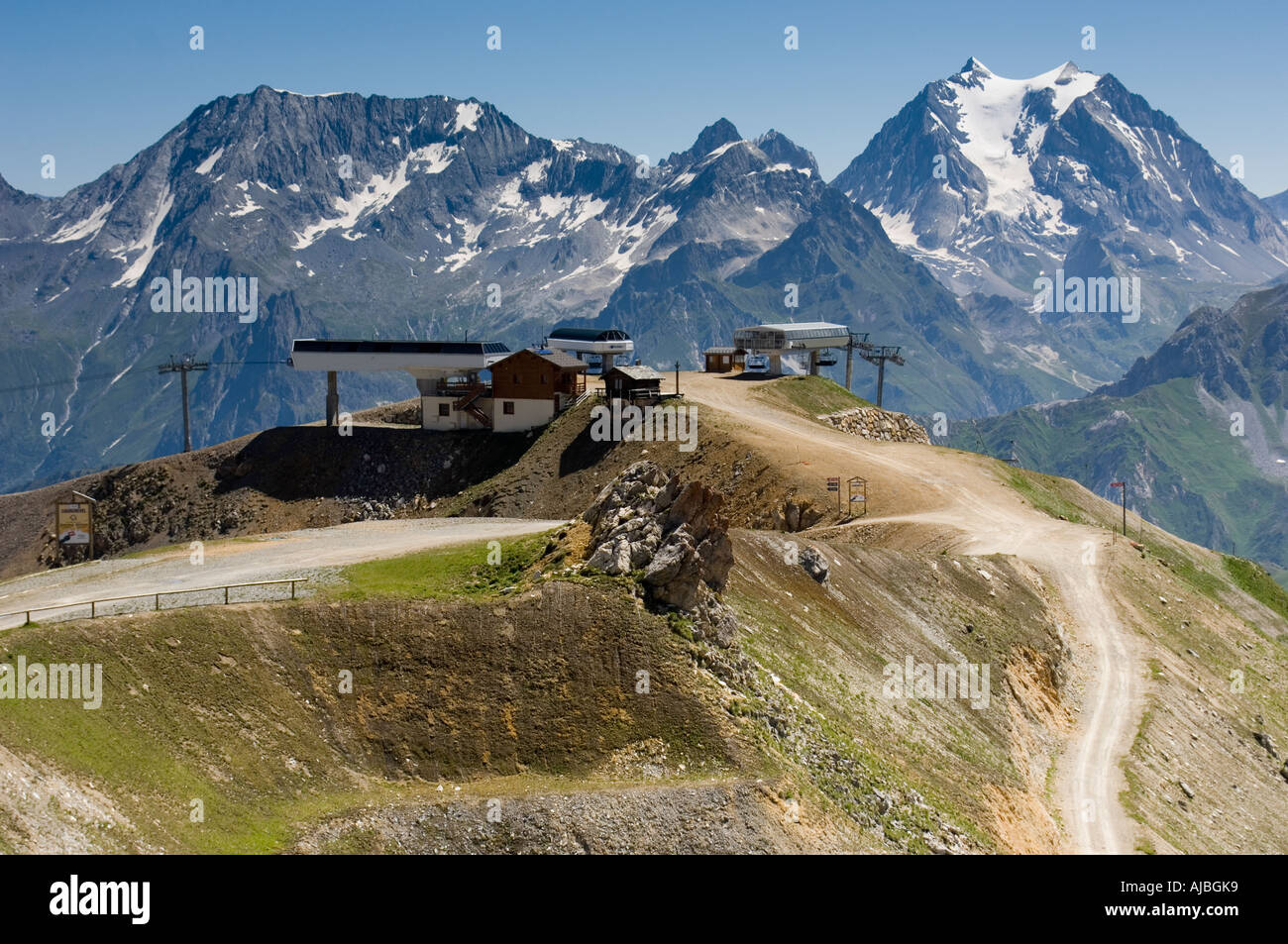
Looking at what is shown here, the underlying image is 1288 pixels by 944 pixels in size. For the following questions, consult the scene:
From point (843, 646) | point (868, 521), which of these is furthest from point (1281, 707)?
point (843, 646)

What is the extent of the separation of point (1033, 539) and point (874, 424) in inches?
1594

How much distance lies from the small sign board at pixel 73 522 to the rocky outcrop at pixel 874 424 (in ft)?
218

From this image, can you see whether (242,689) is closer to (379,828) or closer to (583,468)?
(379,828)

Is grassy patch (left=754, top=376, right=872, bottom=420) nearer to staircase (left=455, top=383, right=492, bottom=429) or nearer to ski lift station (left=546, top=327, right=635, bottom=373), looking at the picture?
ski lift station (left=546, top=327, right=635, bottom=373)

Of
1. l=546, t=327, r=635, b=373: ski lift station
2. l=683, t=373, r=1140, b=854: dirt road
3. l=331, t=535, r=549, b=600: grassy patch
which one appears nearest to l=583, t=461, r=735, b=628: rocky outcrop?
l=331, t=535, r=549, b=600: grassy patch

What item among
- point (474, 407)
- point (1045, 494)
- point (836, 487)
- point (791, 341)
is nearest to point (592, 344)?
point (791, 341)

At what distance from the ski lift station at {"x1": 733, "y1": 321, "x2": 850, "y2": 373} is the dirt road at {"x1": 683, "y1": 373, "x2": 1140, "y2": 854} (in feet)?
49.8

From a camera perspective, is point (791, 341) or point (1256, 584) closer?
point (1256, 584)

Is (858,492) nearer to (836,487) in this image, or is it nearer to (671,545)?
(836,487)

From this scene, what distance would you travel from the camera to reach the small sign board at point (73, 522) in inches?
3880

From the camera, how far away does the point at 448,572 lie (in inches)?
2188

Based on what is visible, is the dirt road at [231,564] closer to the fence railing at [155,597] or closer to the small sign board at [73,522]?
the fence railing at [155,597]

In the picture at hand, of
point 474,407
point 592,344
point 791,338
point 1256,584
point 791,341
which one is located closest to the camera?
point 1256,584

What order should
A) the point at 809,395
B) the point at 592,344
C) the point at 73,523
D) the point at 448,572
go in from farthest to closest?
the point at 592,344 → the point at 809,395 → the point at 73,523 → the point at 448,572
